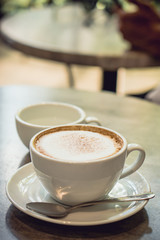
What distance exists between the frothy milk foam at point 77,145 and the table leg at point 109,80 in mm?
1462

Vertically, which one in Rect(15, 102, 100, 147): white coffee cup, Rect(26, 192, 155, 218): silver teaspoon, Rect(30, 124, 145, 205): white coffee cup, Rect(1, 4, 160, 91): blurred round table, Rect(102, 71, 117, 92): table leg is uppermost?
Rect(30, 124, 145, 205): white coffee cup

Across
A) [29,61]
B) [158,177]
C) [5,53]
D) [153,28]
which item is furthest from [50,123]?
[5,53]

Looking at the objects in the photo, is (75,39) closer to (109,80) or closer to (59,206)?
(109,80)

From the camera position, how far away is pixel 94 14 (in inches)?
99.0

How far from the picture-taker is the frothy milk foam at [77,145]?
53 cm

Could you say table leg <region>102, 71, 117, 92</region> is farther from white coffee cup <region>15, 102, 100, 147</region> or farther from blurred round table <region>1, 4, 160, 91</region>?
white coffee cup <region>15, 102, 100, 147</region>

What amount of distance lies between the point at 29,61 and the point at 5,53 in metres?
0.40

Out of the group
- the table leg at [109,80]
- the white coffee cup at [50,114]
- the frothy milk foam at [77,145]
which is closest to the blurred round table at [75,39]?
the table leg at [109,80]

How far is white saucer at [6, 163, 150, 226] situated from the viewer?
19.7 inches

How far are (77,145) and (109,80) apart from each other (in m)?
1.53

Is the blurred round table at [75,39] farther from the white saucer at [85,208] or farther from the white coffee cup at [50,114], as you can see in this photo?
the white saucer at [85,208]

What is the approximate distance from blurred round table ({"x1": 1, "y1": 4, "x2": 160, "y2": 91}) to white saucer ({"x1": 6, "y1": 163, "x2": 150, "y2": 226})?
3.27 ft

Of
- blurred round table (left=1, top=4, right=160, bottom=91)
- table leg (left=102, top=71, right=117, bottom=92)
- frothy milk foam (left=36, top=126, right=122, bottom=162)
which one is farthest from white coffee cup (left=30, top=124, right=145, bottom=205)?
table leg (left=102, top=71, right=117, bottom=92)

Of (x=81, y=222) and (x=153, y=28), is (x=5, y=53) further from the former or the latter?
(x=81, y=222)
